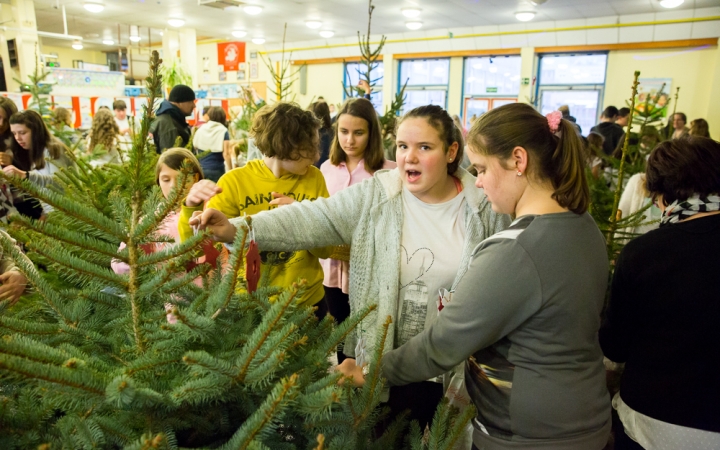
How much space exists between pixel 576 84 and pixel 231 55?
10.1 metres

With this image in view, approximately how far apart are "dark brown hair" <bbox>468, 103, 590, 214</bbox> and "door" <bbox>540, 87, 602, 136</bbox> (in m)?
10.5

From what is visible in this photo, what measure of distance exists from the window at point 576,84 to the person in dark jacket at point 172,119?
29.6 feet

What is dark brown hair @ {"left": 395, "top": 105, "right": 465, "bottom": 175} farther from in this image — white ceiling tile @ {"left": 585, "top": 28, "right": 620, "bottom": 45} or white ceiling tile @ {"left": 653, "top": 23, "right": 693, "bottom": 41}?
white ceiling tile @ {"left": 585, "top": 28, "right": 620, "bottom": 45}

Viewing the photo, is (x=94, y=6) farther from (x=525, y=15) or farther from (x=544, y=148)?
(x=544, y=148)

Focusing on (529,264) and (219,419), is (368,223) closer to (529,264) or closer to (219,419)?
(529,264)

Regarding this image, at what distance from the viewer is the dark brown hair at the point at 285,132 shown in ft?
6.66

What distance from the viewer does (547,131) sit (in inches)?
52.3

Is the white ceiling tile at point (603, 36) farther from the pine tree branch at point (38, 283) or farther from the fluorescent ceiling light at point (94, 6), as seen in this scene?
the pine tree branch at point (38, 283)

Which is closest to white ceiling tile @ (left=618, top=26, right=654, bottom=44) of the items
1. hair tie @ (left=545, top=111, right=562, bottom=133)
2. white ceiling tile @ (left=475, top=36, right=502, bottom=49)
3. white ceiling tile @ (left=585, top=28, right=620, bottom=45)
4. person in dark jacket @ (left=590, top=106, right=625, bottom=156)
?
white ceiling tile @ (left=585, top=28, right=620, bottom=45)

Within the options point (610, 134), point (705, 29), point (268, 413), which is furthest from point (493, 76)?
point (268, 413)

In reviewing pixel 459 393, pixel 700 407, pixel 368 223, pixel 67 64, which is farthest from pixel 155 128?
pixel 67 64

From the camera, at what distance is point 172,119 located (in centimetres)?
457

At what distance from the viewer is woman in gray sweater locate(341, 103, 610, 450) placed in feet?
3.88

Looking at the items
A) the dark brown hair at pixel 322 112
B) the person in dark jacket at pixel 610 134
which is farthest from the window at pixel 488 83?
the dark brown hair at pixel 322 112
